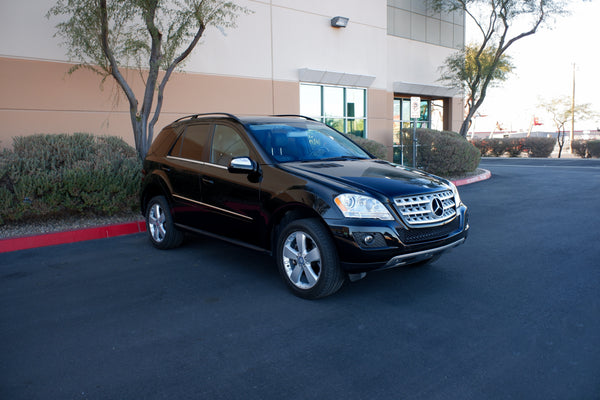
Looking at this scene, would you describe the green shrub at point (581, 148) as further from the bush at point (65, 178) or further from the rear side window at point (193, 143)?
the rear side window at point (193, 143)

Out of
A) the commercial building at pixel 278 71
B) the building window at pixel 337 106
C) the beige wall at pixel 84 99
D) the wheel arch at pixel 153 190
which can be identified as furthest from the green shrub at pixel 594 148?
the wheel arch at pixel 153 190

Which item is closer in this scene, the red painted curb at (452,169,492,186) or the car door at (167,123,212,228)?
the car door at (167,123,212,228)

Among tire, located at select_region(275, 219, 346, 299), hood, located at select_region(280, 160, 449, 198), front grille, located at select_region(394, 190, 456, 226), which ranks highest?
hood, located at select_region(280, 160, 449, 198)

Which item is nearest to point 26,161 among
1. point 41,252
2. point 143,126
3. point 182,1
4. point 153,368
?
point 41,252

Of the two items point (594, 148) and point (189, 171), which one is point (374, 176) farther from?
point (594, 148)

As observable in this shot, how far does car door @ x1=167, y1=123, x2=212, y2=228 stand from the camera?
5.80 metres

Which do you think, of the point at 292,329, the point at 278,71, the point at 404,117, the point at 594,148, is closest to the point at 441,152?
the point at 278,71

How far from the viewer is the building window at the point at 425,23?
1889 centimetres

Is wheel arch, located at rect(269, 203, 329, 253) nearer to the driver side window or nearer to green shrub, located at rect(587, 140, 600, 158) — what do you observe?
the driver side window

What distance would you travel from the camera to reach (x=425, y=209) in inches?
176

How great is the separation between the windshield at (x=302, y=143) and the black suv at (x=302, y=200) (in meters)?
0.01

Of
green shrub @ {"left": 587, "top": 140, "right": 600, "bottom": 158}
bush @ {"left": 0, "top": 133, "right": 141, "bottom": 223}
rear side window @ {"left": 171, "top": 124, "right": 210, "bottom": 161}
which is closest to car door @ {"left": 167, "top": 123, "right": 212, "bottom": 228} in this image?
rear side window @ {"left": 171, "top": 124, "right": 210, "bottom": 161}

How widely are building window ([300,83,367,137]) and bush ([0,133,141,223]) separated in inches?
306

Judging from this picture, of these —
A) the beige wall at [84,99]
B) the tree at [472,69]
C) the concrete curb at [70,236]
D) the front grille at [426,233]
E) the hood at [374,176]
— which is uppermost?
the tree at [472,69]
